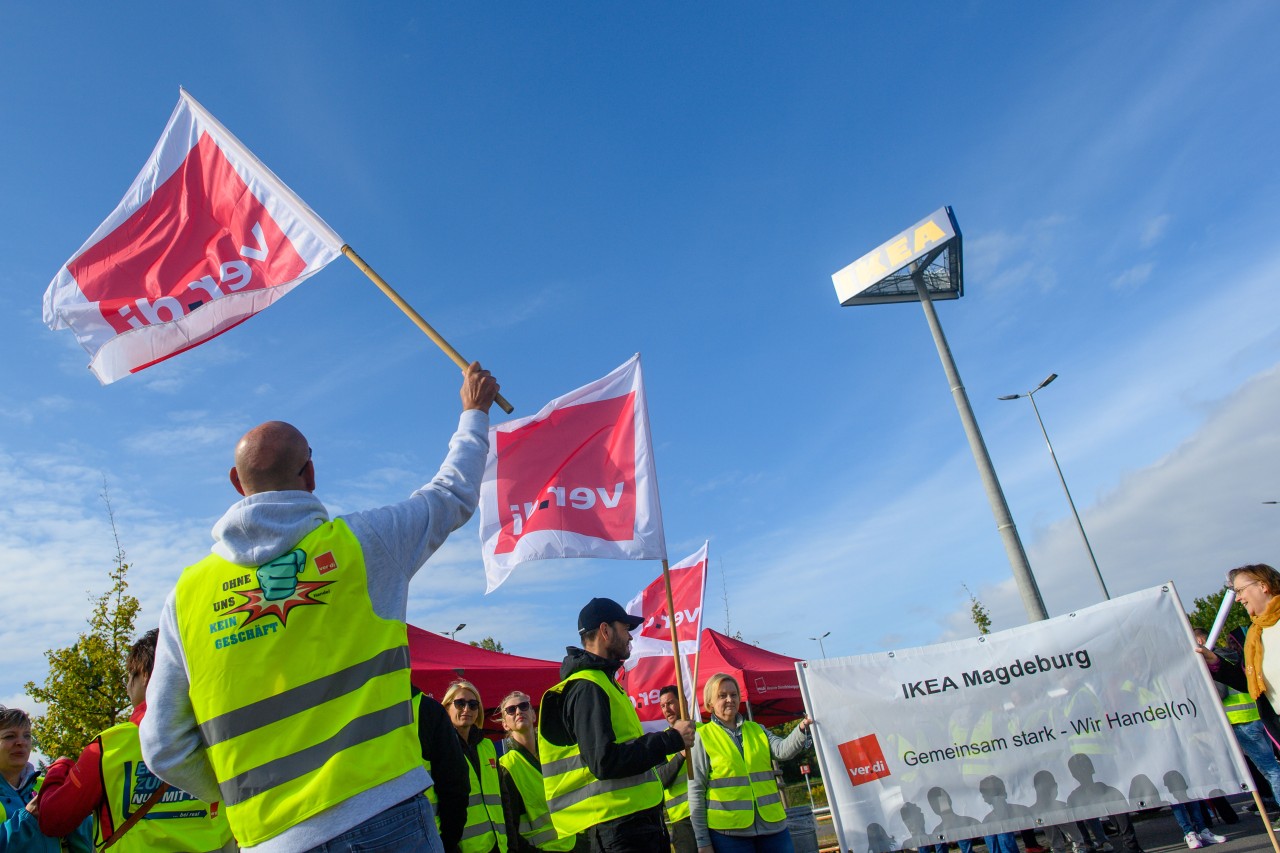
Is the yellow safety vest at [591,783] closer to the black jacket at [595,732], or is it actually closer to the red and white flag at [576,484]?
the black jacket at [595,732]

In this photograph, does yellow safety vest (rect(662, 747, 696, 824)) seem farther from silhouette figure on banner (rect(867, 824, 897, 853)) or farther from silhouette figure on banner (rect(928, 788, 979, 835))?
silhouette figure on banner (rect(928, 788, 979, 835))

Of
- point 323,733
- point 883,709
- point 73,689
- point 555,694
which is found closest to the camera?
point 323,733

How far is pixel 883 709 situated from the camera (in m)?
6.25

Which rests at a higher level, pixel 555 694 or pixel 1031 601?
pixel 1031 601

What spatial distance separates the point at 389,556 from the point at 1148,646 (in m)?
5.47

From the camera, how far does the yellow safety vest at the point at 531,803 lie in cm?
578

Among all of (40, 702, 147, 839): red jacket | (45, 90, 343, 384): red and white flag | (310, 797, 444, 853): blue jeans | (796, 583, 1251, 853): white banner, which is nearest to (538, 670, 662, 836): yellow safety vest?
(40, 702, 147, 839): red jacket

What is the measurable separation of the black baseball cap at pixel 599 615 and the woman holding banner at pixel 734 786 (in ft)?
4.41

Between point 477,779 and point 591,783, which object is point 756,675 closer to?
point 477,779

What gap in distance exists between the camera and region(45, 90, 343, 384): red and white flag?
4879 mm

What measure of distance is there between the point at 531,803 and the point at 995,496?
1413 centimetres

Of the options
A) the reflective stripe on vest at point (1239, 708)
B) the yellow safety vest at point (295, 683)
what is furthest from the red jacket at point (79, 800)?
the reflective stripe on vest at point (1239, 708)

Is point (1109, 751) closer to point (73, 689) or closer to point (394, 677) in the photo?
point (394, 677)

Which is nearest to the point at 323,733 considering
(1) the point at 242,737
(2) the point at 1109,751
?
(1) the point at 242,737
